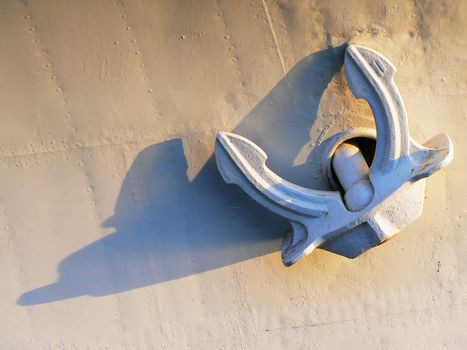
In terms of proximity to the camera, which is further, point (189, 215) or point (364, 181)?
point (189, 215)

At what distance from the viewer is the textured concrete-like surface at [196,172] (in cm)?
167

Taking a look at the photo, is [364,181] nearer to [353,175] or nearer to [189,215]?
[353,175]

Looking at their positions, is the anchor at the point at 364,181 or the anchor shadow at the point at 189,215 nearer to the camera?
the anchor at the point at 364,181

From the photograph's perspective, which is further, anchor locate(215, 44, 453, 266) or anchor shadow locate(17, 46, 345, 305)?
anchor shadow locate(17, 46, 345, 305)

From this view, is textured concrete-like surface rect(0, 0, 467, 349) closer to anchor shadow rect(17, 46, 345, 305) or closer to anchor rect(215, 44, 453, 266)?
anchor shadow rect(17, 46, 345, 305)

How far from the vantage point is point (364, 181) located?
66.7 inches

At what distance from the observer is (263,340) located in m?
1.96

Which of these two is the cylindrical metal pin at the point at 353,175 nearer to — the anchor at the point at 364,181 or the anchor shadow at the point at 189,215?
the anchor at the point at 364,181

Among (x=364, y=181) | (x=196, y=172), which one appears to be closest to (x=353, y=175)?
(x=364, y=181)

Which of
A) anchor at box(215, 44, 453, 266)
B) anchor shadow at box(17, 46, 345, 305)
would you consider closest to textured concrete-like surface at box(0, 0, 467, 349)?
anchor shadow at box(17, 46, 345, 305)

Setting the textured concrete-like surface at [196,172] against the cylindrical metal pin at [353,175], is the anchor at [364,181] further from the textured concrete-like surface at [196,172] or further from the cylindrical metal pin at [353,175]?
the textured concrete-like surface at [196,172]

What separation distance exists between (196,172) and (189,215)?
0.18m

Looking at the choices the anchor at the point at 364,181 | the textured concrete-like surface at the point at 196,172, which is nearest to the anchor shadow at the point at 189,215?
the textured concrete-like surface at the point at 196,172

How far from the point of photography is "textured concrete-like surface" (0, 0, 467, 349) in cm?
167
